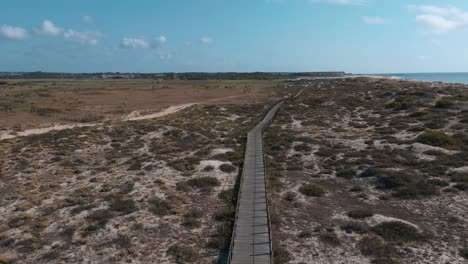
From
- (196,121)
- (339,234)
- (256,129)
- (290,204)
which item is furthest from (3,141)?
(339,234)

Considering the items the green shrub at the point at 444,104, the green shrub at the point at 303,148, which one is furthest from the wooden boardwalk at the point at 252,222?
the green shrub at the point at 444,104

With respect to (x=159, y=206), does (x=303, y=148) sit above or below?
above

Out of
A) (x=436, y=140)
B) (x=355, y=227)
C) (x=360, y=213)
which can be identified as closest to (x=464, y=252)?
(x=355, y=227)

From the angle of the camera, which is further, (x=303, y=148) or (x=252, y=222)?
(x=303, y=148)

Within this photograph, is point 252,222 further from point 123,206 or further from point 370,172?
point 370,172

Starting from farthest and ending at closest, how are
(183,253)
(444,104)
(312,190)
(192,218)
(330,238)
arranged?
1. (444,104)
2. (312,190)
3. (192,218)
4. (330,238)
5. (183,253)

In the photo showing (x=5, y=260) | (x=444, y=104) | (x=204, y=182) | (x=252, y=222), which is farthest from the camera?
(x=444, y=104)

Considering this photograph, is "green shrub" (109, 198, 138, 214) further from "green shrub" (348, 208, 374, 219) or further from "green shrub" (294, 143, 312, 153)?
"green shrub" (294, 143, 312, 153)

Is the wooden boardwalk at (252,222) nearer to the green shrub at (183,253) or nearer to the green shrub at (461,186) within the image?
the green shrub at (183,253)
